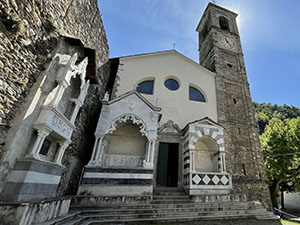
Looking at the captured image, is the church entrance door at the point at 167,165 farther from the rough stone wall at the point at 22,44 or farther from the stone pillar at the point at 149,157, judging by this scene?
the rough stone wall at the point at 22,44

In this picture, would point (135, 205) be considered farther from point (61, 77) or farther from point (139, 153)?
point (61, 77)

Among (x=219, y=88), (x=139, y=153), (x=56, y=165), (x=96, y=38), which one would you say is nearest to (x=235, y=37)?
(x=219, y=88)

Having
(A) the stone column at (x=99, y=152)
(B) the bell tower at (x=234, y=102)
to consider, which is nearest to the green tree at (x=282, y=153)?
(B) the bell tower at (x=234, y=102)

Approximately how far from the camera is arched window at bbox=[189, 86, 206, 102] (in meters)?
11.2

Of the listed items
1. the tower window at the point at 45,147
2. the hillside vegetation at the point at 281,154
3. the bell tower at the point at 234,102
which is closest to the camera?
the tower window at the point at 45,147

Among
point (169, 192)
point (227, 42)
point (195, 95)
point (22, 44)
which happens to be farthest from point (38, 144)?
point (227, 42)

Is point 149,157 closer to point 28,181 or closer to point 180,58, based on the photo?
point 28,181

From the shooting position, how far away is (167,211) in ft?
17.7

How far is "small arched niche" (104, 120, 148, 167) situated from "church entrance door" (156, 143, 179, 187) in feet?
4.19

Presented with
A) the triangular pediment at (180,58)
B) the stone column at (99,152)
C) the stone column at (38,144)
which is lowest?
the stone column at (38,144)

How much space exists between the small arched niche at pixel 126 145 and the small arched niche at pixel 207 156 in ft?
10.8

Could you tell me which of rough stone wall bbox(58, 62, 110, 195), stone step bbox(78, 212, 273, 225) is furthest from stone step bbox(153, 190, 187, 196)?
rough stone wall bbox(58, 62, 110, 195)

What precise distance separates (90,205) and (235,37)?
1837 cm

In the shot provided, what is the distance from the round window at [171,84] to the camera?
1109cm
